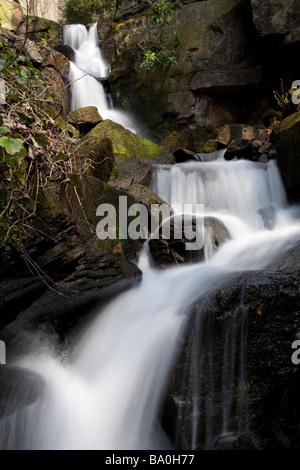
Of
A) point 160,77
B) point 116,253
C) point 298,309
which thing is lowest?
point 298,309

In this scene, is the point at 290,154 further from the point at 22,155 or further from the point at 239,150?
the point at 22,155

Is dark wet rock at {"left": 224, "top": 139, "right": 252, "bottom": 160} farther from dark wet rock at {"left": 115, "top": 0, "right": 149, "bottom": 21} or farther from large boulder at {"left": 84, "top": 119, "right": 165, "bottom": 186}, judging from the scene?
dark wet rock at {"left": 115, "top": 0, "right": 149, "bottom": 21}

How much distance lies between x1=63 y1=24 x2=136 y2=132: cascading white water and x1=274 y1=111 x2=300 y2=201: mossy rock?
17.1 feet

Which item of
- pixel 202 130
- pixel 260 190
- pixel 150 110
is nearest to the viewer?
pixel 260 190

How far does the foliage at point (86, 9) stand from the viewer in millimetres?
17219

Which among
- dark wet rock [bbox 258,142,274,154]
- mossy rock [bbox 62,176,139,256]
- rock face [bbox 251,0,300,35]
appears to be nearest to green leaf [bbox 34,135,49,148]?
mossy rock [bbox 62,176,139,256]

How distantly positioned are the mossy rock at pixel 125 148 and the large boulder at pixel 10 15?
603 cm

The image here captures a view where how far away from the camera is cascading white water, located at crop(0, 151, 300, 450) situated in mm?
2441

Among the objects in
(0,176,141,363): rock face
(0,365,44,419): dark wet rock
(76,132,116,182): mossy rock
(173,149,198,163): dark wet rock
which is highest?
(173,149,198,163): dark wet rock

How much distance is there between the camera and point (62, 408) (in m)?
2.54

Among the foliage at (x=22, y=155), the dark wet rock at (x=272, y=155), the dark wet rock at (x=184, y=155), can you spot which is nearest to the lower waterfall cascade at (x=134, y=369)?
the foliage at (x=22, y=155)
